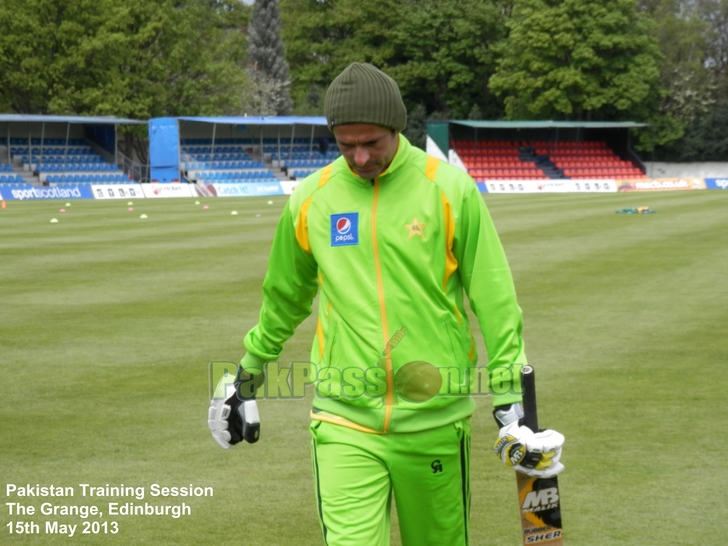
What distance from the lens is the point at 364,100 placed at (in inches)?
151

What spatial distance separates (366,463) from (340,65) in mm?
78535

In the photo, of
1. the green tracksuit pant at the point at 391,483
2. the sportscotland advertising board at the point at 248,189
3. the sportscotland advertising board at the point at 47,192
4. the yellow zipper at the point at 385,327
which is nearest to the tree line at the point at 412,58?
the sportscotland advertising board at the point at 47,192

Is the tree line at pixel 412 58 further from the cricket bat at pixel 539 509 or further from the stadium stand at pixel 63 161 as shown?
the cricket bat at pixel 539 509

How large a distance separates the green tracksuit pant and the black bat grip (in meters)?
0.29

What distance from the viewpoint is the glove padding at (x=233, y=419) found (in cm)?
423

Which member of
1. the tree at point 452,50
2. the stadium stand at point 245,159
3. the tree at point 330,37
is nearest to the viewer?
the stadium stand at point 245,159

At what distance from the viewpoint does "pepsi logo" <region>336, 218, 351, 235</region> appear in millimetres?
3904

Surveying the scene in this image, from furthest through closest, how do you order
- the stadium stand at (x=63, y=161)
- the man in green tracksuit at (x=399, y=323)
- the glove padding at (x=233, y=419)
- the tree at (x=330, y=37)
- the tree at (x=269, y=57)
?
the tree at (x=269, y=57), the tree at (x=330, y=37), the stadium stand at (x=63, y=161), the glove padding at (x=233, y=419), the man in green tracksuit at (x=399, y=323)

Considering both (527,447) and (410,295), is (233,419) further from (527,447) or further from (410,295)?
(527,447)

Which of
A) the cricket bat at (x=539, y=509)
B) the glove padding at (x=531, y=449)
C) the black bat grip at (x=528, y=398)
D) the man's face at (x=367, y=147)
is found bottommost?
the cricket bat at (x=539, y=509)

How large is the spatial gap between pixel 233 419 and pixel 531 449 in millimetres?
1222

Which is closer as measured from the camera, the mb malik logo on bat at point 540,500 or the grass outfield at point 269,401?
the mb malik logo on bat at point 540,500

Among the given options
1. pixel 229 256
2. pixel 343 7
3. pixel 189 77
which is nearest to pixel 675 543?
pixel 229 256

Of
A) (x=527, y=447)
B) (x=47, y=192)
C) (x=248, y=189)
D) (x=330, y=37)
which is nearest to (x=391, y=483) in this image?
(x=527, y=447)
